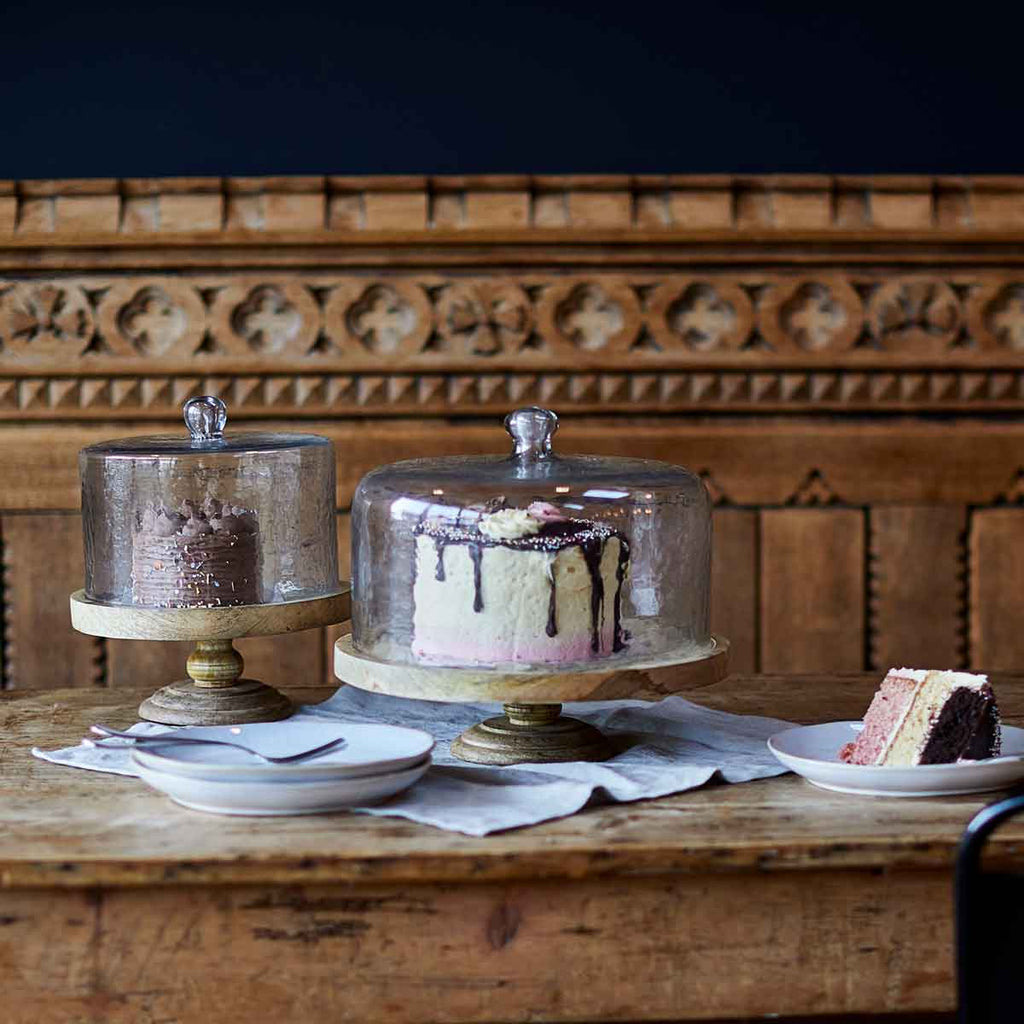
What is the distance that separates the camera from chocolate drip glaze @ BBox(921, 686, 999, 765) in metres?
1.36

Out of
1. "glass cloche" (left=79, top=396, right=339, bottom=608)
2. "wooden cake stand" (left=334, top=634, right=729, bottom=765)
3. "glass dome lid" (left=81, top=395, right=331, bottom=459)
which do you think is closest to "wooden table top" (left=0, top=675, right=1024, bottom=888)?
"wooden cake stand" (left=334, top=634, right=729, bottom=765)

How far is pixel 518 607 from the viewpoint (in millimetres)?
1430

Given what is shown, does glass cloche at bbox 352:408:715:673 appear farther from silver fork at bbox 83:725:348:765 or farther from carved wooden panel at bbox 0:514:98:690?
carved wooden panel at bbox 0:514:98:690

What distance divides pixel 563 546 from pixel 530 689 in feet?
0.46

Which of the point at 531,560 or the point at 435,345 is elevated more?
the point at 435,345

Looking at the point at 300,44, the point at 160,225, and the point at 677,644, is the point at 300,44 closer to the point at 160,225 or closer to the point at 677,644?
the point at 160,225

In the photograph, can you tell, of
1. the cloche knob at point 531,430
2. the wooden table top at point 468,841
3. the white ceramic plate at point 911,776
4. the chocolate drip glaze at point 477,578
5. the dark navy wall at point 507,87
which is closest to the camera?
the wooden table top at point 468,841

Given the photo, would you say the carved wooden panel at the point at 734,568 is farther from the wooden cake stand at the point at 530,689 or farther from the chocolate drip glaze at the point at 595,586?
the chocolate drip glaze at the point at 595,586

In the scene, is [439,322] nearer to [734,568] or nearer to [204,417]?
[734,568]

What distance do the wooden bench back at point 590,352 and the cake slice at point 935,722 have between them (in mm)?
1203

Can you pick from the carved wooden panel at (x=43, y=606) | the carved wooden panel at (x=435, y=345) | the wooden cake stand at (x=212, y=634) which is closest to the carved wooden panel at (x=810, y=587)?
the carved wooden panel at (x=435, y=345)

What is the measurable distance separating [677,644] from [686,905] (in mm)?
364

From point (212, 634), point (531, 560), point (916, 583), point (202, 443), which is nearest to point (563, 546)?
point (531, 560)

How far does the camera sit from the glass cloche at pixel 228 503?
5.56 feet
